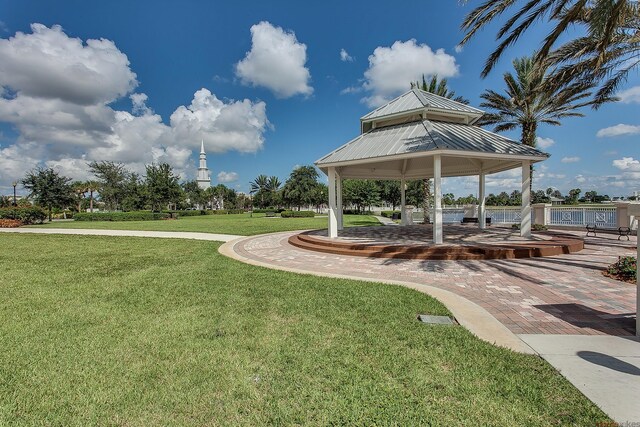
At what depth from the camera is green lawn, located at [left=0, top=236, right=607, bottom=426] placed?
96.2 inches

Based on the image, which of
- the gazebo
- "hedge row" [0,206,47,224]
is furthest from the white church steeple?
the gazebo

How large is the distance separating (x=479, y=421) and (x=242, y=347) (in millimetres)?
2588

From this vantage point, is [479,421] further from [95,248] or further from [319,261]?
[95,248]

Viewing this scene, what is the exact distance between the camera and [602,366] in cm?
304

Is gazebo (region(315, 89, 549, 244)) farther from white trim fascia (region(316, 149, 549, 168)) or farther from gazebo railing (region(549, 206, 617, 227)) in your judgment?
gazebo railing (region(549, 206, 617, 227))

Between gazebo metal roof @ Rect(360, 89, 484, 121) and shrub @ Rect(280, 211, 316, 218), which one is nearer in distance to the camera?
gazebo metal roof @ Rect(360, 89, 484, 121)

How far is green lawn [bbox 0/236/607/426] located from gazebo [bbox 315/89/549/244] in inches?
243

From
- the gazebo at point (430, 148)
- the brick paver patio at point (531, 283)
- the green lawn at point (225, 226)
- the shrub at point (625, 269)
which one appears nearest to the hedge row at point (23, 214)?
the green lawn at point (225, 226)

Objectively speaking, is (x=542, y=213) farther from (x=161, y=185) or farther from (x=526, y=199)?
(x=161, y=185)

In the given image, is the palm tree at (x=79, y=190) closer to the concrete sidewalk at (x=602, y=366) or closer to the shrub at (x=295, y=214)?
the shrub at (x=295, y=214)

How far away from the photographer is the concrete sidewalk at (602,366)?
97.3 inches

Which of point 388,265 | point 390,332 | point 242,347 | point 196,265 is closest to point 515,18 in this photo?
point 388,265

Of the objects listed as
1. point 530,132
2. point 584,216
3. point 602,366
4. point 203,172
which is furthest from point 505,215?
point 203,172

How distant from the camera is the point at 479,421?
234cm
